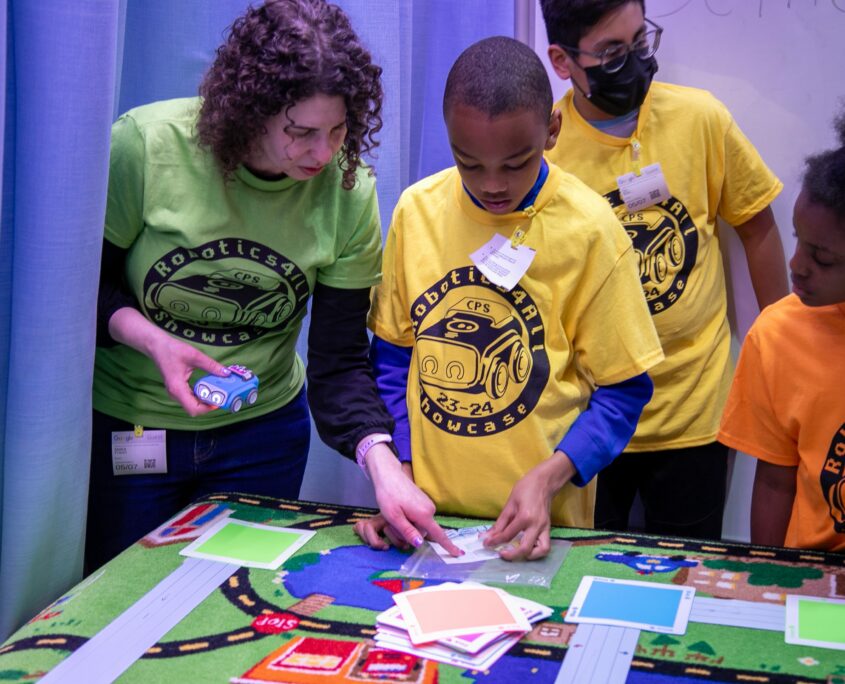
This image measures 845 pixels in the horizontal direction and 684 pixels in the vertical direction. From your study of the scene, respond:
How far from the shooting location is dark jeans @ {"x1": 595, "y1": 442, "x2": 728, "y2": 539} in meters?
2.03

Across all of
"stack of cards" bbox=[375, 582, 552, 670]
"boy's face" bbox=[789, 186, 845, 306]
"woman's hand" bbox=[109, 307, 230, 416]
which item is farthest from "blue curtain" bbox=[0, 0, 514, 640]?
"boy's face" bbox=[789, 186, 845, 306]

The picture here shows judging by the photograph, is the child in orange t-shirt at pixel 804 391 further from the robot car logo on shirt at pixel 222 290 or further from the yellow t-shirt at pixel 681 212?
the robot car logo on shirt at pixel 222 290

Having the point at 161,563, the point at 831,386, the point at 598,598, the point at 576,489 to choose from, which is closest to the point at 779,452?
the point at 831,386

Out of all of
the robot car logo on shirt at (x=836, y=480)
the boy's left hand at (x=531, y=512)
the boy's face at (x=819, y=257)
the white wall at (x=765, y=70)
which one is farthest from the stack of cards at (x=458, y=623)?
the white wall at (x=765, y=70)

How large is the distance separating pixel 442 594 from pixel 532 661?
186 millimetres

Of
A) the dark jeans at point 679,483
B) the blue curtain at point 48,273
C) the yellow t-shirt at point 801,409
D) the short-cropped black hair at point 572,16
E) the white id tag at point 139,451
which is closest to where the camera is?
the blue curtain at point 48,273

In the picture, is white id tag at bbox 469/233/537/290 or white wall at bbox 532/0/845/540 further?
white wall at bbox 532/0/845/540

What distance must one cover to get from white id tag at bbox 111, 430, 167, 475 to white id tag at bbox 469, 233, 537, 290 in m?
0.59

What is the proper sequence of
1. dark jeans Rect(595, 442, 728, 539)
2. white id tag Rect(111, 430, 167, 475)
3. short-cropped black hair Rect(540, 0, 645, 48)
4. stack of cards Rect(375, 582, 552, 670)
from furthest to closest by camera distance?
dark jeans Rect(595, 442, 728, 539) < short-cropped black hair Rect(540, 0, 645, 48) < white id tag Rect(111, 430, 167, 475) < stack of cards Rect(375, 582, 552, 670)

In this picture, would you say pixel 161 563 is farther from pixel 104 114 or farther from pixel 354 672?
pixel 104 114

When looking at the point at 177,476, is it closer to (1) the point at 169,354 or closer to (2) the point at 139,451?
(2) the point at 139,451

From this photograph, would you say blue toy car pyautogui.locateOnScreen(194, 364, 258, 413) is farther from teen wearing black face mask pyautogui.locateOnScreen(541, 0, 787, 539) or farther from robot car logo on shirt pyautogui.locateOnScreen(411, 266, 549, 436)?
teen wearing black face mask pyautogui.locateOnScreen(541, 0, 787, 539)

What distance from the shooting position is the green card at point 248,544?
4.66 feet

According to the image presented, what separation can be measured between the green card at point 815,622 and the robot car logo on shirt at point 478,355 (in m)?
0.46
